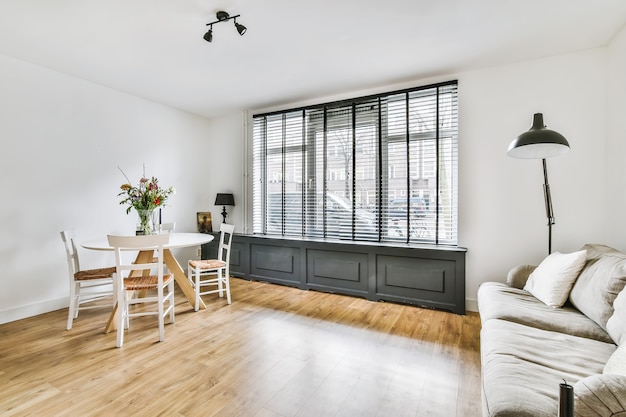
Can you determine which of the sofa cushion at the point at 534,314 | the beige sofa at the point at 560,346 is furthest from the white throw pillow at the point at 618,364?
the sofa cushion at the point at 534,314

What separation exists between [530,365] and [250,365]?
5.63ft

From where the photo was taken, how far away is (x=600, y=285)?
5.98ft

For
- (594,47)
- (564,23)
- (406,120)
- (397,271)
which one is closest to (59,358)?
(397,271)

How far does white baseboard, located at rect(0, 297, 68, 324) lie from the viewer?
2.95 meters

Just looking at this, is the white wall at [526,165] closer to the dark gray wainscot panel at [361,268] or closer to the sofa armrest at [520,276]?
the dark gray wainscot panel at [361,268]

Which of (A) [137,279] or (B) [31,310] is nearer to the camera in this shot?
(A) [137,279]

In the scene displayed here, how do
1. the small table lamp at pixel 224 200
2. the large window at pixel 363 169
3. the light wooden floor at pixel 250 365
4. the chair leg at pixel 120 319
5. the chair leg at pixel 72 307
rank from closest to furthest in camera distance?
the light wooden floor at pixel 250 365, the chair leg at pixel 120 319, the chair leg at pixel 72 307, the large window at pixel 363 169, the small table lamp at pixel 224 200

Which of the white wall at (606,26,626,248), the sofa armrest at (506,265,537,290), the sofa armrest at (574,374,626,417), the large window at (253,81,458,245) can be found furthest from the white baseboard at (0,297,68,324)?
the white wall at (606,26,626,248)

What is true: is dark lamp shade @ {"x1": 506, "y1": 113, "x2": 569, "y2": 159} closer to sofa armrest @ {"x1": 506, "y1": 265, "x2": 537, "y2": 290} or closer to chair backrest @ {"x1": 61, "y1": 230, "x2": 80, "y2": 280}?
sofa armrest @ {"x1": 506, "y1": 265, "x2": 537, "y2": 290}

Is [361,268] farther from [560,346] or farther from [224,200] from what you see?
[224,200]

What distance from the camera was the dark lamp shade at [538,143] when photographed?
220 cm

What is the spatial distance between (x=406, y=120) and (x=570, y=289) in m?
2.37

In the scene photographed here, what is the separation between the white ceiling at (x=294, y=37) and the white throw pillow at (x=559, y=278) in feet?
6.24

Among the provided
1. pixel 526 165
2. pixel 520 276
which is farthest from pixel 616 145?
pixel 520 276
